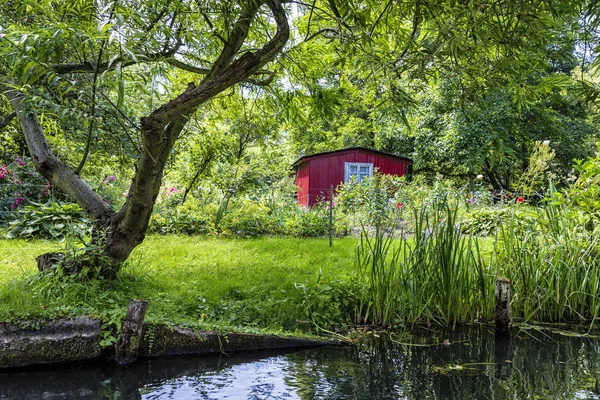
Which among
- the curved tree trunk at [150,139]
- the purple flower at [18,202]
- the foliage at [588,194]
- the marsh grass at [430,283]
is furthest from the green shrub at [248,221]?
the foliage at [588,194]

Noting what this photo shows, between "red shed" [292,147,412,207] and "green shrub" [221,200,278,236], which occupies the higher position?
"red shed" [292,147,412,207]

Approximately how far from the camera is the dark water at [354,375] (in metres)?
2.20

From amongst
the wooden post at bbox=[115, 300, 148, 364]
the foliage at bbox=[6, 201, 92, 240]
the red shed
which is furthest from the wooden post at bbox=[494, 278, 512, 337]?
the red shed

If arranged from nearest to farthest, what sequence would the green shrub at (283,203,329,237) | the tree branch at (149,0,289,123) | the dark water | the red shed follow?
1. the dark water
2. the tree branch at (149,0,289,123)
3. the green shrub at (283,203,329,237)
4. the red shed

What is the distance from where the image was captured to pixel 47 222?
18.4ft

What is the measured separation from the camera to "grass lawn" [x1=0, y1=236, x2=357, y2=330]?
2812 mm

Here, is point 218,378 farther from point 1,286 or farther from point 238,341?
point 1,286

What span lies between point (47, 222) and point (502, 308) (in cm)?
570

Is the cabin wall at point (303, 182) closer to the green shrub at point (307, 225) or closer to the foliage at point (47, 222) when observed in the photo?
the green shrub at point (307, 225)

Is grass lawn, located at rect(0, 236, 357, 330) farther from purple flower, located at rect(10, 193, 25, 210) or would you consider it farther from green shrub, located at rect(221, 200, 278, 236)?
purple flower, located at rect(10, 193, 25, 210)

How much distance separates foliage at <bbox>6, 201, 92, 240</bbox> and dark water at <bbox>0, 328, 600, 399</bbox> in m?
3.44

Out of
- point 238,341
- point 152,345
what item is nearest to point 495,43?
point 238,341

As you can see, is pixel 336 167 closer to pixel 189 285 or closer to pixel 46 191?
pixel 46 191

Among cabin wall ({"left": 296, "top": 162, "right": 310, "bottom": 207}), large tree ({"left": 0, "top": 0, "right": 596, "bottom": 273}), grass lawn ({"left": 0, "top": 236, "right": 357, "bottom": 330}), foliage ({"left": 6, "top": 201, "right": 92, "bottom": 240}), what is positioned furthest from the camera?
cabin wall ({"left": 296, "top": 162, "right": 310, "bottom": 207})
